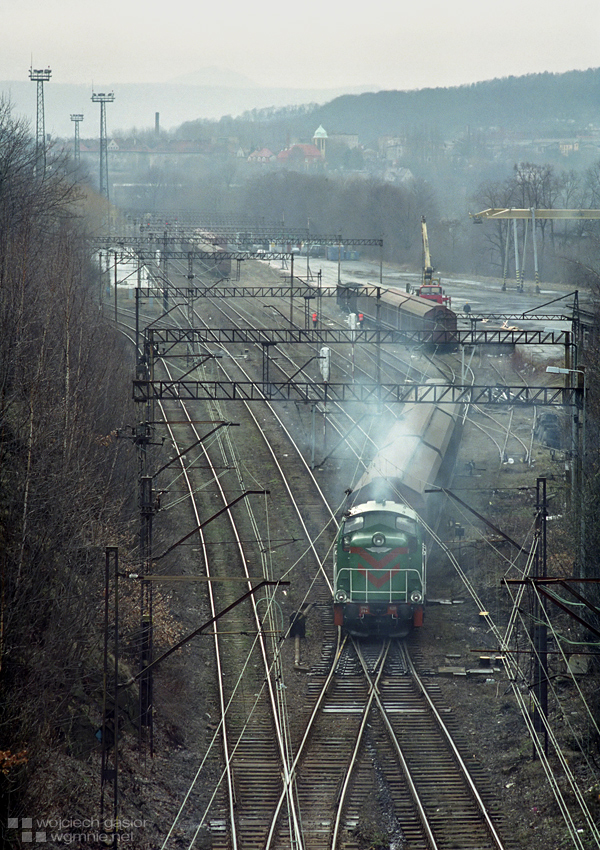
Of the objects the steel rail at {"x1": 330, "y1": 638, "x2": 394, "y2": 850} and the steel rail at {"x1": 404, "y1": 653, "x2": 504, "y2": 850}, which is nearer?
the steel rail at {"x1": 404, "y1": 653, "x2": 504, "y2": 850}

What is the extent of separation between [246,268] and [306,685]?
60.2 m

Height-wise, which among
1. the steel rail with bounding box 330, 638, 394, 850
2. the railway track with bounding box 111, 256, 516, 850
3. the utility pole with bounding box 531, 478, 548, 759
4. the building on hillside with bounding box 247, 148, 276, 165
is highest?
the building on hillside with bounding box 247, 148, 276, 165

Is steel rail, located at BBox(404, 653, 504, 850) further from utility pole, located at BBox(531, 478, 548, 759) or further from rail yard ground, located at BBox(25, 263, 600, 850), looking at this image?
utility pole, located at BBox(531, 478, 548, 759)

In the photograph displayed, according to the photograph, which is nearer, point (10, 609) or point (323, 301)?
point (10, 609)

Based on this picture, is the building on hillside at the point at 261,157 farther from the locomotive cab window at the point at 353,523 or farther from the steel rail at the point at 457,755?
the steel rail at the point at 457,755

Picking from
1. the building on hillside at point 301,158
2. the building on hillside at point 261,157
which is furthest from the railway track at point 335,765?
the building on hillside at point 301,158

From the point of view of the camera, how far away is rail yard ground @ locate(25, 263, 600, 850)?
13.5m

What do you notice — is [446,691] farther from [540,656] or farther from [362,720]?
[540,656]

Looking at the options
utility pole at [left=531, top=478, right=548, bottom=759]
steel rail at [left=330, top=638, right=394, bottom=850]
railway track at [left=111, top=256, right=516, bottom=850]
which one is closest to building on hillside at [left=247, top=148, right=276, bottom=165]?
steel rail at [left=330, top=638, right=394, bottom=850]

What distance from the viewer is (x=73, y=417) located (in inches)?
719

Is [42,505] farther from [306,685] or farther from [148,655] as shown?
[306,685]

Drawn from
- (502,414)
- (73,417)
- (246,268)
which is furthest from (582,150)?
(73,417)

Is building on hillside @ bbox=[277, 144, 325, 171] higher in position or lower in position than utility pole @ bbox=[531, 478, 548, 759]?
higher

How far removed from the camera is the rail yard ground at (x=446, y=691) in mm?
13492
